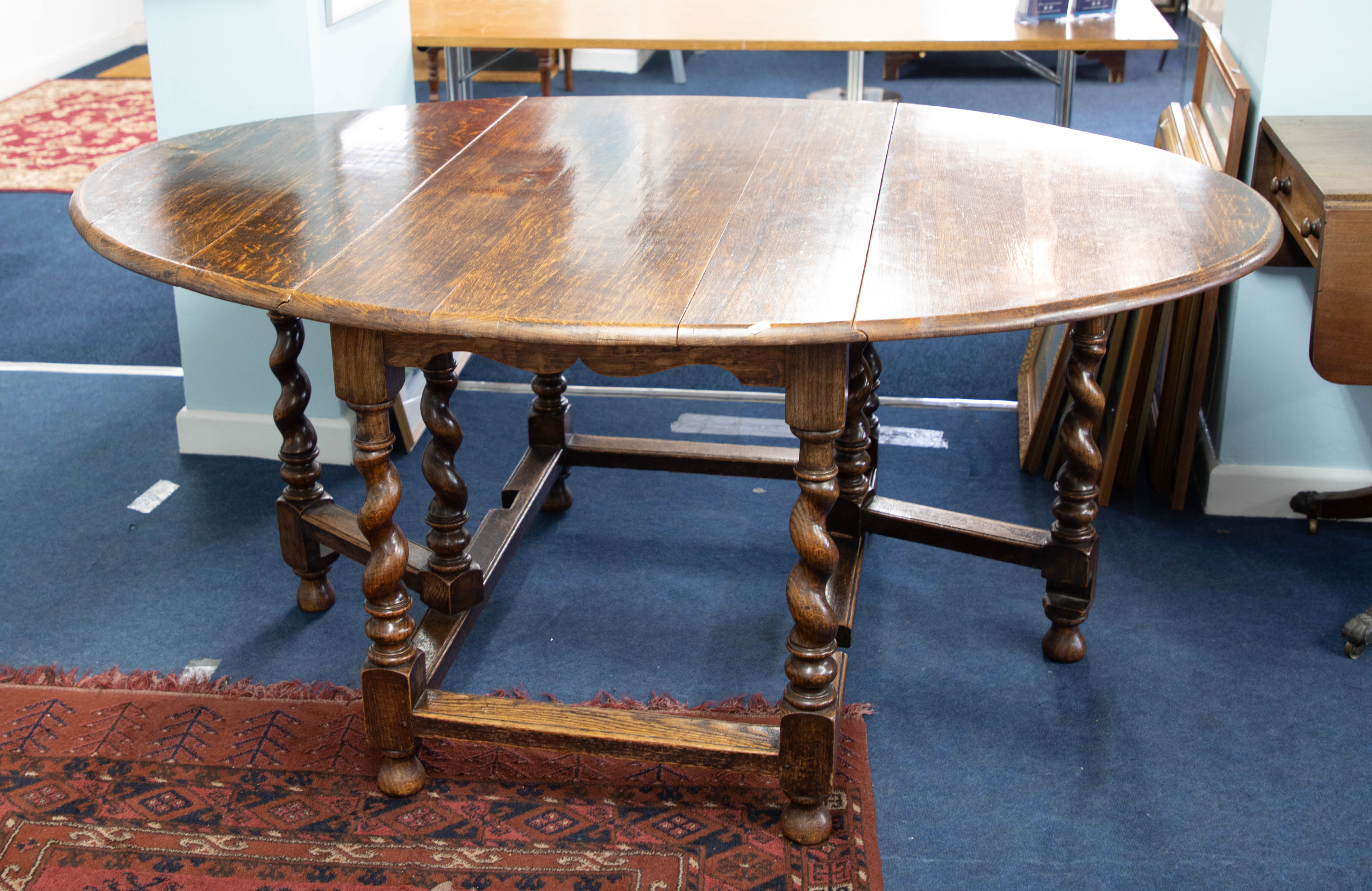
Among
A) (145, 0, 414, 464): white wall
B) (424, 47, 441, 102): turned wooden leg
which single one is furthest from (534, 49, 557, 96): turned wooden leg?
(145, 0, 414, 464): white wall

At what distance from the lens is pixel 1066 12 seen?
10.5 ft

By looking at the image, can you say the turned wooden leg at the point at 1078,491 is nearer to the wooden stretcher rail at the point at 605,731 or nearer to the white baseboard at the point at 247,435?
the wooden stretcher rail at the point at 605,731

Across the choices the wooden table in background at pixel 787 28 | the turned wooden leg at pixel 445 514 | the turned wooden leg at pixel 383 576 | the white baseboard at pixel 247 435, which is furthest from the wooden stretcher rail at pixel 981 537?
the wooden table in background at pixel 787 28

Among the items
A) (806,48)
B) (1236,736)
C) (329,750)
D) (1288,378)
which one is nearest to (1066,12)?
(806,48)

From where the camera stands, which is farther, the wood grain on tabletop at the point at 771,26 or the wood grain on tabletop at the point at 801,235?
the wood grain on tabletop at the point at 771,26

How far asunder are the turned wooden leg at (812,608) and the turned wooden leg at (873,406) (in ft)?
1.71

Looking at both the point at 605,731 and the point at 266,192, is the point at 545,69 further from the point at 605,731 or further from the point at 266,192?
the point at 605,731

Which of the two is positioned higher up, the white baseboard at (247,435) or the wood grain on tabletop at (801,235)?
the wood grain on tabletop at (801,235)

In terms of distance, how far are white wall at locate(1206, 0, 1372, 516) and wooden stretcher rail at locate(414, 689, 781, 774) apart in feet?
4.31

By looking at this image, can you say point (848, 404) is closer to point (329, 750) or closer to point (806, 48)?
point (329, 750)

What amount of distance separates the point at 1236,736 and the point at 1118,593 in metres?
0.40

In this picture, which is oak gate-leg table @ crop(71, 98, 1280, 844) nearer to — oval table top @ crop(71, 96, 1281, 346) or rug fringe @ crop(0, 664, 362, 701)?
oval table top @ crop(71, 96, 1281, 346)

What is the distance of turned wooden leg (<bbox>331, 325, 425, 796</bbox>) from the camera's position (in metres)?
1.43

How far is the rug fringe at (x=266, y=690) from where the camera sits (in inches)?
72.6
